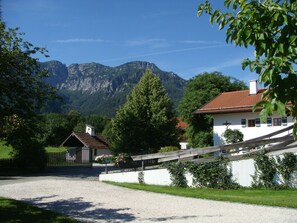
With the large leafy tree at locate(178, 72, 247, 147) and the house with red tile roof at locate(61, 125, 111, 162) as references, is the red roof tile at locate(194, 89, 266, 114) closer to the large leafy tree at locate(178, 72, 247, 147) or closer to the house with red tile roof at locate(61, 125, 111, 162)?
the large leafy tree at locate(178, 72, 247, 147)

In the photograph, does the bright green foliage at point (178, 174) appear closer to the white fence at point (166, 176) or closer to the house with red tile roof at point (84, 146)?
the white fence at point (166, 176)

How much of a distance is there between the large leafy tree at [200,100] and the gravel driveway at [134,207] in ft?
88.9

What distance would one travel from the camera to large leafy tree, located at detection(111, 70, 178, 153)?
36594 mm

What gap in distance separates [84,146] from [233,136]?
79.9 feet

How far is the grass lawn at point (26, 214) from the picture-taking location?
954 cm

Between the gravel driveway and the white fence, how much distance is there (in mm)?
2612

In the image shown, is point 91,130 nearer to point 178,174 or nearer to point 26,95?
point 26,95

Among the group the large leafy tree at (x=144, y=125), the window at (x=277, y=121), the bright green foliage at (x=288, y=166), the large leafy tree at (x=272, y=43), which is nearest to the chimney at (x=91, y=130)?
the large leafy tree at (x=144, y=125)

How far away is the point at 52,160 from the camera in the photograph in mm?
35219

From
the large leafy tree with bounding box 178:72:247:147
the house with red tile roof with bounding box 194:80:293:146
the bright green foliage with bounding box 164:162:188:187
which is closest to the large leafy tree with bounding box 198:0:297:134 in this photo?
the bright green foliage with bounding box 164:162:188:187

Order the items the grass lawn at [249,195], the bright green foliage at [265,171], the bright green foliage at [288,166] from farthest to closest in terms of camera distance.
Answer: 1. the bright green foliage at [265,171]
2. the bright green foliage at [288,166]
3. the grass lawn at [249,195]

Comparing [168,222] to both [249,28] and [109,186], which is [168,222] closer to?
[249,28]

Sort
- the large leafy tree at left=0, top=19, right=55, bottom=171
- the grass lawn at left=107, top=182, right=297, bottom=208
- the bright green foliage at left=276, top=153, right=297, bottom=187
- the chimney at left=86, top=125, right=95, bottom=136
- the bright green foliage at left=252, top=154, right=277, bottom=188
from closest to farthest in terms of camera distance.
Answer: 1. the grass lawn at left=107, top=182, right=297, bottom=208
2. the bright green foliage at left=276, top=153, right=297, bottom=187
3. the bright green foliage at left=252, top=154, right=277, bottom=188
4. the large leafy tree at left=0, top=19, right=55, bottom=171
5. the chimney at left=86, top=125, right=95, bottom=136

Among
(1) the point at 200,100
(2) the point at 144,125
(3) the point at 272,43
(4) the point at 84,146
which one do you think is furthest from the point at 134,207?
(4) the point at 84,146
